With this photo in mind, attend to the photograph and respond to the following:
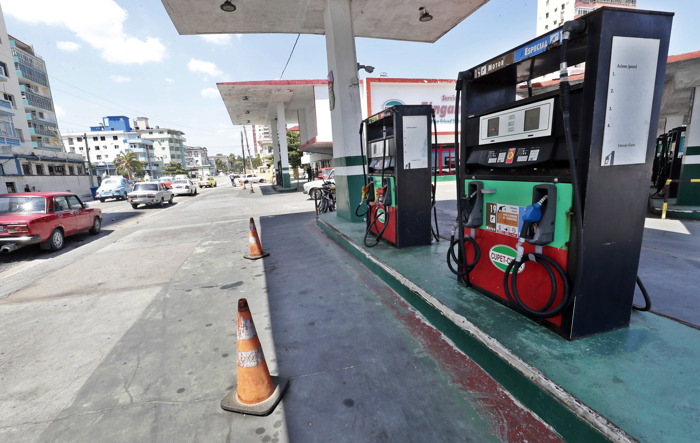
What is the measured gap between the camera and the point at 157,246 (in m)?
7.73

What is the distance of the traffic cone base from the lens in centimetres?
219

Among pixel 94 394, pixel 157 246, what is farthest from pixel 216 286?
pixel 157 246

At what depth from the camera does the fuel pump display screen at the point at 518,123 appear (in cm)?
239

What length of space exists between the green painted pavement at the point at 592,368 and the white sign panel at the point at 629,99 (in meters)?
1.32

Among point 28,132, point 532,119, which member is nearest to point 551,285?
point 532,119

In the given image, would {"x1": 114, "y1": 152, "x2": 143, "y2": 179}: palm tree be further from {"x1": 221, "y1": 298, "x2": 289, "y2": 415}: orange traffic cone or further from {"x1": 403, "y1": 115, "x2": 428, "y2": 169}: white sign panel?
{"x1": 221, "y1": 298, "x2": 289, "y2": 415}: orange traffic cone

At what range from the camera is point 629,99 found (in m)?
2.12

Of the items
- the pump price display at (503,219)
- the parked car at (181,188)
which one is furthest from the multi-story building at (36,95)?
the pump price display at (503,219)

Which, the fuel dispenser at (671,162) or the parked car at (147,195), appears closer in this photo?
the fuel dispenser at (671,162)

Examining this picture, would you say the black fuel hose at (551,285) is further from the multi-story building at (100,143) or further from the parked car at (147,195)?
the multi-story building at (100,143)

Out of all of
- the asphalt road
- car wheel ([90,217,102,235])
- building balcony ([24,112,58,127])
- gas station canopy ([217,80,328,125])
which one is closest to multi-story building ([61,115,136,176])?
building balcony ([24,112,58,127])

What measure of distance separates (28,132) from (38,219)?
3726 cm

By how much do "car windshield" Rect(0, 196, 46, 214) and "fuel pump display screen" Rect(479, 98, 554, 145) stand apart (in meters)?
9.79

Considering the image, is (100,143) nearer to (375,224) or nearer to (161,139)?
(161,139)
